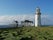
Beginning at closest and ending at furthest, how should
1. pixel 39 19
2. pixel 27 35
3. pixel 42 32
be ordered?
pixel 27 35, pixel 42 32, pixel 39 19

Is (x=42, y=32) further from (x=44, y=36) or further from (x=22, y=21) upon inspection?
(x=22, y=21)

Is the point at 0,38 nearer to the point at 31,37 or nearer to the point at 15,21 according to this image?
the point at 31,37

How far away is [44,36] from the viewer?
1781 centimetres

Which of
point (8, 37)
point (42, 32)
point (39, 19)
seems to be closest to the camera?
point (8, 37)

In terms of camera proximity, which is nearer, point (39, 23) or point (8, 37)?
point (8, 37)

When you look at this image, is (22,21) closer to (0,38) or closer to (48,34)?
(48,34)

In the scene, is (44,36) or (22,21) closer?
(44,36)

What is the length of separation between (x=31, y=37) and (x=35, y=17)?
13.0 meters

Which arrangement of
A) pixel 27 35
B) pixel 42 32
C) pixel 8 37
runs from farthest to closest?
pixel 42 32, pixel 27 35, pixel 8 37

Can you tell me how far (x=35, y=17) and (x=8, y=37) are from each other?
47.1 ft

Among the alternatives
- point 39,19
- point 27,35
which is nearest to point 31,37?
point 27,35

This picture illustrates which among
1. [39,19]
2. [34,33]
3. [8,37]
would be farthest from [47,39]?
[39,19]

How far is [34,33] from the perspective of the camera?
18.7m

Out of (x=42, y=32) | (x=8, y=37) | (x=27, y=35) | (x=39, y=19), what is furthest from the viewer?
(x=39, y=19)
